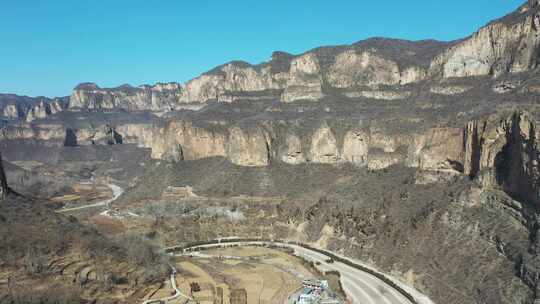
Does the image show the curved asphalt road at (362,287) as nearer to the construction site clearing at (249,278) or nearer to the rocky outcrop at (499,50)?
the construction site clearing at (249,278)

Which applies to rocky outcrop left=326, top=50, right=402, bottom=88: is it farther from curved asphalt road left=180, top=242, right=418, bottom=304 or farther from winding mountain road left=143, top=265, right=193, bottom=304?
winding mountain road left=143, top=265, right=193, bottom=304

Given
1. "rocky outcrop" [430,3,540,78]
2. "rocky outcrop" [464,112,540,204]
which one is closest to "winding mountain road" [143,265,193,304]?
"rocky outcrop" [464,112,540,204]

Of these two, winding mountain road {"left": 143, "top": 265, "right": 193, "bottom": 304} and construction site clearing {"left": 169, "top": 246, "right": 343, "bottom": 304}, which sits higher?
winding mountain road {"left": 143, "top": 265, "right": 193, "bottom": 304}

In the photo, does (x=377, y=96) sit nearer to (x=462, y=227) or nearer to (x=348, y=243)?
(x=348, y=243)

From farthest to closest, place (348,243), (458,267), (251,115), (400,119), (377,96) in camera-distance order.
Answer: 1. (251,115)
2. (377,96)
3. (400,119)
4. (348,243)
5. (458,267)

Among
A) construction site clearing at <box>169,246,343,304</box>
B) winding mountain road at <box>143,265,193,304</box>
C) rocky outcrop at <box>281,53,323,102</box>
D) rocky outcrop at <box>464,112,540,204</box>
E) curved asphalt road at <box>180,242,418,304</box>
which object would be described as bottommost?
curved asphalt road at <box>180,242,418,304</box>

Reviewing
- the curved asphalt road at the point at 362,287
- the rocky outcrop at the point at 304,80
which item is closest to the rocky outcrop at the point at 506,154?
the curved asphalt road at the point at 362,287

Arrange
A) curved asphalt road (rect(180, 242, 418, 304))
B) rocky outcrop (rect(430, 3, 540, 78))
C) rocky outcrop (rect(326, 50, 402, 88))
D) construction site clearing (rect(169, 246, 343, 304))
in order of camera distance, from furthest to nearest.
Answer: rocky outcrop (rect(326, 50, 402, 88)) → rocky outcrop (rect(430, 3, 540, 78)) → construction site clearing (rect(169, 246, 343, 304)) → curved asphalt road (rect(180, 242, 418, 304))

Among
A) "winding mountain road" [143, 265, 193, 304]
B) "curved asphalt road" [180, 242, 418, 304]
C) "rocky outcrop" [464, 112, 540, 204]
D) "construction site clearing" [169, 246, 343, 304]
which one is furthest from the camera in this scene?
"construction site clearing" [169, 246, 343, 304]

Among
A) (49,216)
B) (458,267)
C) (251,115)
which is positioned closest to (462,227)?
(458,267)
